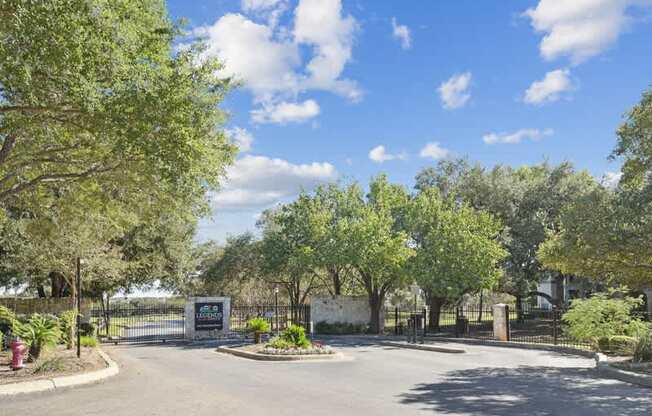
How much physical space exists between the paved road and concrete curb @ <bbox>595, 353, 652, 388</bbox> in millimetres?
370

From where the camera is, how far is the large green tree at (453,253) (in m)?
31.7

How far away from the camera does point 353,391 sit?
12.9m

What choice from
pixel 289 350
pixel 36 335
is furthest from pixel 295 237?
pixel 36 335

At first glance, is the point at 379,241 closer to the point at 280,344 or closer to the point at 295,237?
the point at 295,237

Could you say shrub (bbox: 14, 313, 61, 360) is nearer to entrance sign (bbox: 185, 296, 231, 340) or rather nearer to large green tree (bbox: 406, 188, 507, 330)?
entrance sign (bbox: 185, 296, 231, 340)

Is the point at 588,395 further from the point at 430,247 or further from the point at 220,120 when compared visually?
the point at 430,247

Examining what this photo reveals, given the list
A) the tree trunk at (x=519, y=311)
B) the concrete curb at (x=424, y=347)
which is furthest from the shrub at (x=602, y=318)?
the tree trunk at (x=519, y=311)

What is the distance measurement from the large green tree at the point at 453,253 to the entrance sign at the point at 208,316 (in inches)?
418

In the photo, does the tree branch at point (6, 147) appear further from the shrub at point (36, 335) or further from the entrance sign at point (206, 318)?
the entrance sign at point (206, 318)

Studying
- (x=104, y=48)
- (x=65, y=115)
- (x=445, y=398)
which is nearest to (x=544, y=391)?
(x=445, y=398)

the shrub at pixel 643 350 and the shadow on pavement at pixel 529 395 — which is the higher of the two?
the shrub at pixel 643 350

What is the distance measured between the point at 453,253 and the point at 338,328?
8.11 meters

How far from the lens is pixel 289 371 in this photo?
17.0m

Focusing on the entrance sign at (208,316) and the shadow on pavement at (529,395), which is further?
the entrance sign at (208,316)
